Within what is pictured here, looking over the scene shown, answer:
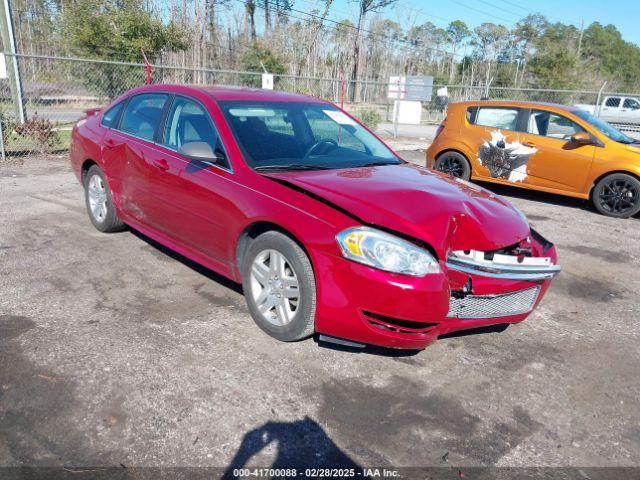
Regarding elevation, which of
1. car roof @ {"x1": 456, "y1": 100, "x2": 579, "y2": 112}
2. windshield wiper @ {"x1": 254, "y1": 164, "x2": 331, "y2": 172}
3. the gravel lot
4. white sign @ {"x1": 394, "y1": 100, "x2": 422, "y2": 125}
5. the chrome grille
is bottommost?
white sign @ {"x1": 394, "y1": 100, "x2": 422, "y2": 125}

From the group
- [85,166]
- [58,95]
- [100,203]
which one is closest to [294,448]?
[100,203]

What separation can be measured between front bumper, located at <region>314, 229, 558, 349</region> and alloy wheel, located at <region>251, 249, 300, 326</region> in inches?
9.9

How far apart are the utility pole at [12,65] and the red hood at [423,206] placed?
8811mm

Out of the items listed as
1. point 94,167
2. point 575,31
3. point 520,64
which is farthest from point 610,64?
point 94,167

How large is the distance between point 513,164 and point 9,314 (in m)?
7.26

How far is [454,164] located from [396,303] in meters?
6.59

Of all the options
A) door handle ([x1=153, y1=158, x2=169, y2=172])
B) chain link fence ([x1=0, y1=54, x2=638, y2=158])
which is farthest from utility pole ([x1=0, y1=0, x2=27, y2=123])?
door handle ([x1=153, y1=158, x2=169, y2=172])

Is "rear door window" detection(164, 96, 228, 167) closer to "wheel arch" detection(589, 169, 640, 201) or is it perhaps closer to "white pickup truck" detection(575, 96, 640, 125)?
"wheel arch" detection(589, 169, 640, 201)

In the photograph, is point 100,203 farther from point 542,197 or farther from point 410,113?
point 410,113

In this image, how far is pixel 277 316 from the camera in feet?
11.0

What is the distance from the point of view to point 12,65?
34.0 feet

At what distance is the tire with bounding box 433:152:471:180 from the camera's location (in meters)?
8.78

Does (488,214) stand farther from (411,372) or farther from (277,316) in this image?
(277,316)

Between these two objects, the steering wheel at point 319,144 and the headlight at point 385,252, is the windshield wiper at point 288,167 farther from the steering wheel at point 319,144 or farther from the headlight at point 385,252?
the headlight at point 385,252
